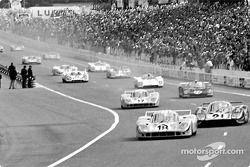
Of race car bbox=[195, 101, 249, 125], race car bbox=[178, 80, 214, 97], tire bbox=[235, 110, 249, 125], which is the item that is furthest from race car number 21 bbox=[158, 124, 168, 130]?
race car bbox=[178, 80, 214, 97]

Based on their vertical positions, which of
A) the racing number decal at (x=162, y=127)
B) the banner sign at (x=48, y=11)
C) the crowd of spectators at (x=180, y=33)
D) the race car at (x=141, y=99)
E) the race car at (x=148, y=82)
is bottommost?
the race car at (x=148, y=82)

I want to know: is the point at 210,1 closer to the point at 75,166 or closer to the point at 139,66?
the point at 139,66

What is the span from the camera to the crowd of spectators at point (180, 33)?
58.9 meters

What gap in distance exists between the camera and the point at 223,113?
3388 centimetres

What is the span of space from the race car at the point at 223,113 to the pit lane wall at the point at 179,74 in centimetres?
2116

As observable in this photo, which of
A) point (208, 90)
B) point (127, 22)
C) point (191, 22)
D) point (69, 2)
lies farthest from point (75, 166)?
point (69, 2)

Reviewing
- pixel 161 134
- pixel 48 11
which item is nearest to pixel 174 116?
pixel 161 134

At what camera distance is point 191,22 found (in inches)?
2758

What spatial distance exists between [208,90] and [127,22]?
42.0 metres

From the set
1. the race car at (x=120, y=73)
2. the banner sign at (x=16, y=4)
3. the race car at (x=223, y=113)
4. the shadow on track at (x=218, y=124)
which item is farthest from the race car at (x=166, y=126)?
the banner sign at (x=16, y=4)

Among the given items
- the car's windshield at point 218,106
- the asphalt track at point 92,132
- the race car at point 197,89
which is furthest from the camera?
the race car at point 197,89

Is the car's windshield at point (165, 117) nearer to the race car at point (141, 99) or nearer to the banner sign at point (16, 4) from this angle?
the race car at point (141, 99)

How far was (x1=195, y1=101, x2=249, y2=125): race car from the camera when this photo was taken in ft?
111

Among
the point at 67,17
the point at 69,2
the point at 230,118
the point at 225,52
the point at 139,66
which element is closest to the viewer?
the point at 230,118
